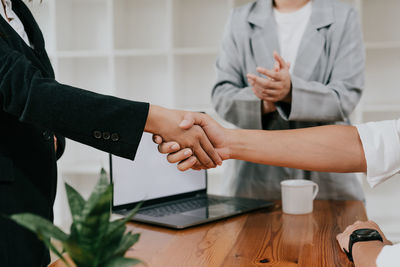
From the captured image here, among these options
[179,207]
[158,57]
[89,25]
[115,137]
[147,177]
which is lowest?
[179,207]

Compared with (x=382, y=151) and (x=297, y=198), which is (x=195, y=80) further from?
(x=382, y=151)

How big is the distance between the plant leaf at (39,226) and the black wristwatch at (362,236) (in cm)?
75

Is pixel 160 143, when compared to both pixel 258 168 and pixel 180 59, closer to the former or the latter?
pixel 258 168

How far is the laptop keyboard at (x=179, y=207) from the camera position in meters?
1.56

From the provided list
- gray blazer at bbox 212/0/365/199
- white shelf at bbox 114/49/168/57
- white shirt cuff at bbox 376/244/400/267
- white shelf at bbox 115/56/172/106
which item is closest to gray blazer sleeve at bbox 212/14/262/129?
gray blazer at bbox 212/0/365/199

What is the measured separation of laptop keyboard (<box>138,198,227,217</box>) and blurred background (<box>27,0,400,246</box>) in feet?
4.89

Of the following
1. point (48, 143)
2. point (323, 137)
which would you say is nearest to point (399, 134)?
point (323, 137)

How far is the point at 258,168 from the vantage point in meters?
1.98

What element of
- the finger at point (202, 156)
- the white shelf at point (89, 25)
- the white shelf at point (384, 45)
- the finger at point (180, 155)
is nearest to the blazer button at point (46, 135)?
the finger at point (180, 155)

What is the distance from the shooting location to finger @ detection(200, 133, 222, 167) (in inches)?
62.9

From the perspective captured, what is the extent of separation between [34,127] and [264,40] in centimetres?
115

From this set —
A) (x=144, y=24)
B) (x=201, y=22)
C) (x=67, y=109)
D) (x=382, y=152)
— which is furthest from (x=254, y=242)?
(x=144, y=24)

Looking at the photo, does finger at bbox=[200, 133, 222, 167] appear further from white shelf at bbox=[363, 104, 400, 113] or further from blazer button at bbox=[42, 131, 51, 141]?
white shelf at bbox=[363, 104, 400, 113]

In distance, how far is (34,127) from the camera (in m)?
1.25
